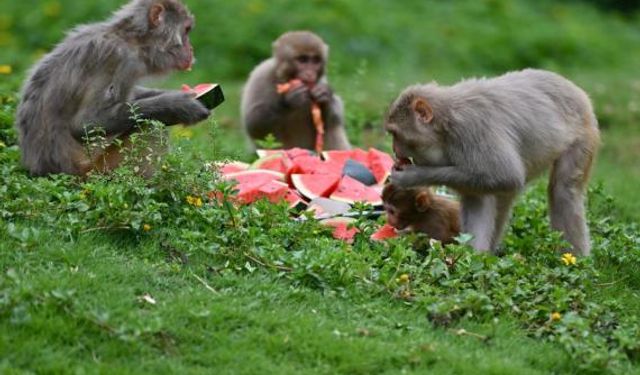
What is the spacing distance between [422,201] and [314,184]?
1044mm

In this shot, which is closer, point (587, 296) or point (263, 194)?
point (587, 296)

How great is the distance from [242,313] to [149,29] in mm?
2871

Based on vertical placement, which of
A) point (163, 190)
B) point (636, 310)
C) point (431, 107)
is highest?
point (431, 107)

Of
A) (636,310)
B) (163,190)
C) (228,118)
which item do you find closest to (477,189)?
(636,310)

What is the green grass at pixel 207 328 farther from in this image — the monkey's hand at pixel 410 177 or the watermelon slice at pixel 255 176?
the watermelon slice at pixel 255 176

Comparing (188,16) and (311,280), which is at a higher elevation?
(188,16)

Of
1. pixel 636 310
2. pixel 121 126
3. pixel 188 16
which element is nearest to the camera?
pixel 636 310

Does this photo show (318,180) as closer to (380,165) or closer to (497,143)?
(380,165)

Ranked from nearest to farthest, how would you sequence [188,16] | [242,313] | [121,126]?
1. [242,313]
2. [121,126]
3. [188,16]

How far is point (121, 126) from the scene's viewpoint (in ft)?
26.2

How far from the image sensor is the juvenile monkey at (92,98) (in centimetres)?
798

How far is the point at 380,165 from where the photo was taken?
32.4 feet

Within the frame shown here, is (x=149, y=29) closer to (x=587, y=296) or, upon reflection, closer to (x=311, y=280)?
(x=311, y=280)

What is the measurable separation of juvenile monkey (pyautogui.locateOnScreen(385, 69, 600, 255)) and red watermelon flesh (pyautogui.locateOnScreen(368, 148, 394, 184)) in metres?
1.59
